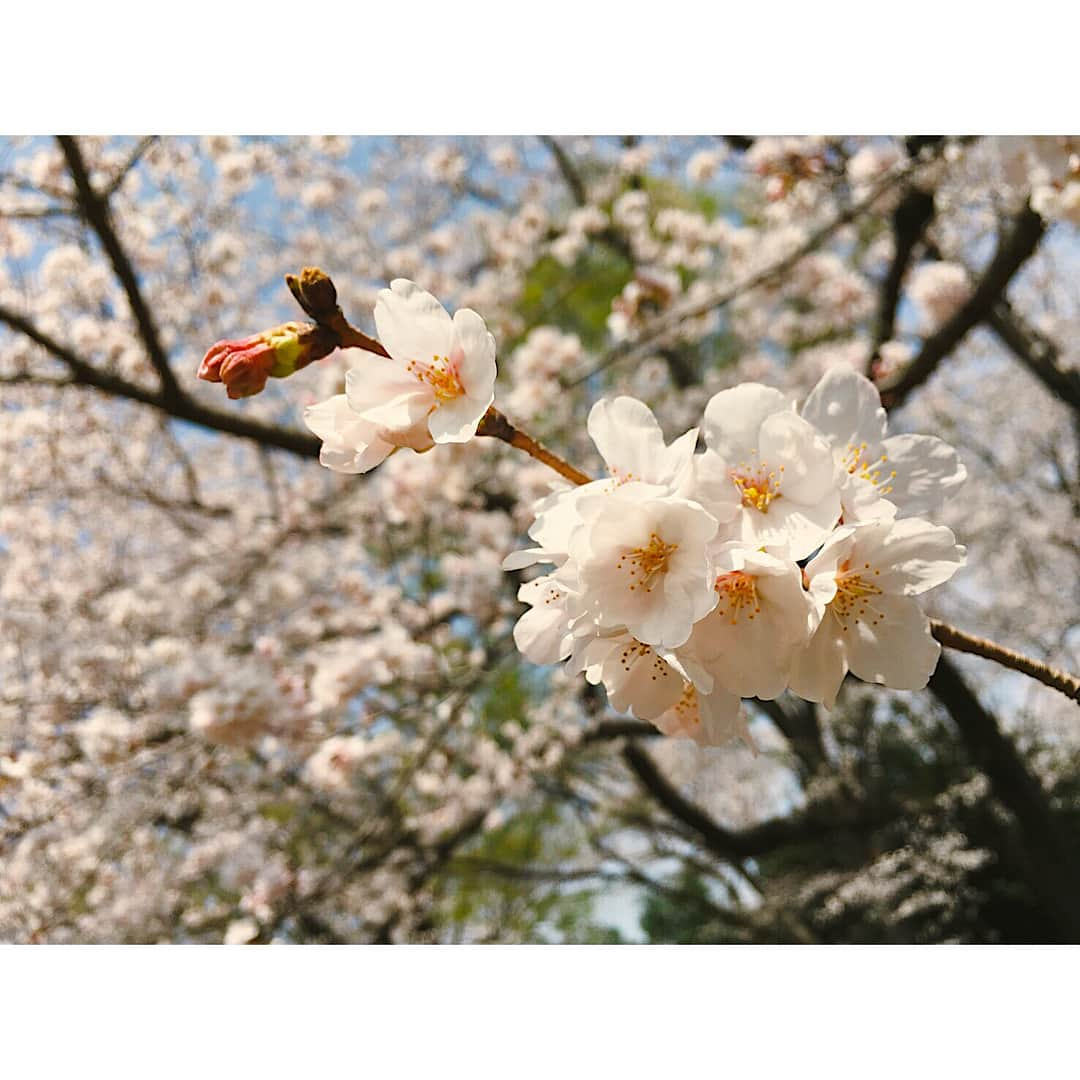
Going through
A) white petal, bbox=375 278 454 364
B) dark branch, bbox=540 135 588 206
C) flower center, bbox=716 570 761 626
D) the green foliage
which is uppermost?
dark branch, bbox=540 135 588 206

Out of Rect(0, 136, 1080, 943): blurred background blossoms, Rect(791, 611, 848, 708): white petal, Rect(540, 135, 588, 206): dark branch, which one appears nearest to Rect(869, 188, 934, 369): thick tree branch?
Rect(0, 136, 1080, 943): blurred background blossoms

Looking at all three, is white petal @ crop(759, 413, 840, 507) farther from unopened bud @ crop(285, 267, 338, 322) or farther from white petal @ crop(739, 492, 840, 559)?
unopened bud @ crop(285, 267, 338, 322)

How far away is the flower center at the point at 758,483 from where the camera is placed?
45cm

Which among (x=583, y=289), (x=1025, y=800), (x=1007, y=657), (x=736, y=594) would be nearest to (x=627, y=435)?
(x=736, y=594)

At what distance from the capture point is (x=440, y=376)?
0.49 m

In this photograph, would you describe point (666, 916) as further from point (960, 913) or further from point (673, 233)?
point (673, 233)

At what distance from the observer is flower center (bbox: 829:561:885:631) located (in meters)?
0.46

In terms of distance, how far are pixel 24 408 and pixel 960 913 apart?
2.93m

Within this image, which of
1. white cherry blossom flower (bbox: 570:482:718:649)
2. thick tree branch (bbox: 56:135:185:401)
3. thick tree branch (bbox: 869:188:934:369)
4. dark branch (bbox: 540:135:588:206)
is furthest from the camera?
dark branch (bbox: 540:135:588:206)

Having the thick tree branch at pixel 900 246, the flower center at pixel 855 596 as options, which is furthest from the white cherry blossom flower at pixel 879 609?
the thick tree branch at pixel 900 246

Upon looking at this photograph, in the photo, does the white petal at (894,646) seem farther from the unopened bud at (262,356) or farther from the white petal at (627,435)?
the unopened bud at (262,356)

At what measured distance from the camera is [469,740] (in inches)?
106

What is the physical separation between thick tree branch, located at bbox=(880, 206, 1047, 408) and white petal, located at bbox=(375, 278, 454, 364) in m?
1.16
